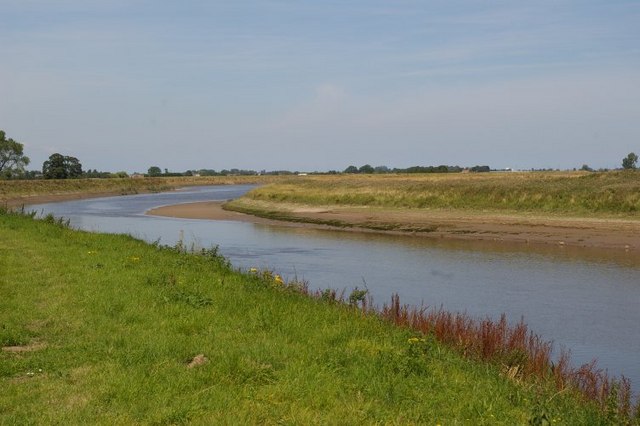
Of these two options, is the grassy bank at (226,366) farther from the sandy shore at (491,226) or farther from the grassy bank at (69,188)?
the grassy bank at (69,188)

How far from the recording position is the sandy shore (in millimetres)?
33509

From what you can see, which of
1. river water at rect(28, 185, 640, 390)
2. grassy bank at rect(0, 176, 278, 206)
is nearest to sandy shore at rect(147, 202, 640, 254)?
river water at rect(28, 185, 640, 390)

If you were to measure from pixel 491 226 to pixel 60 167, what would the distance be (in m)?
104

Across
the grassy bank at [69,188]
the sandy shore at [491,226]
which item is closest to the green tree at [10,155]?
the grassy bank at [69,188]

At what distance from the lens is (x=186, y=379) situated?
703 cm

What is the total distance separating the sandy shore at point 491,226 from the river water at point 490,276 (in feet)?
7.16

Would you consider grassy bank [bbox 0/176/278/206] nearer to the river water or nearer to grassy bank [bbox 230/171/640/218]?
grassy bank [bbox 230/171/640/218]

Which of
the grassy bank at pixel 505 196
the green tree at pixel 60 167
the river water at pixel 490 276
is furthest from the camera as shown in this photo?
the green tree at pixel 60 167

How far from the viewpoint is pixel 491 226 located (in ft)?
132

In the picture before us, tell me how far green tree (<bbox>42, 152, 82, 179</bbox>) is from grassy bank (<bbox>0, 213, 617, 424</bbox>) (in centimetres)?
11827

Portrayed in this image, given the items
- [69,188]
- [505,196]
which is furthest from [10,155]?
[505,196]

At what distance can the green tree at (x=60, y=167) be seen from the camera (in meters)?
122

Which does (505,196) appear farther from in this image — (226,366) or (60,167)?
(60,167)

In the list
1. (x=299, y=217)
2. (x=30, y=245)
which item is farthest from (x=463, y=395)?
(x=299, y=217)
